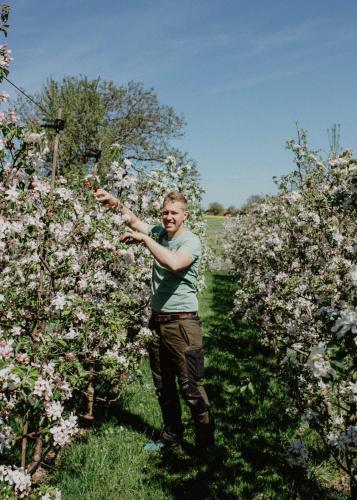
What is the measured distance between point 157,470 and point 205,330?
7.20 meters

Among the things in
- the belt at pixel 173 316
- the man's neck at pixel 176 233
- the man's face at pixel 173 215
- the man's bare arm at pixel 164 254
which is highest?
the man's face at pixel 173 215

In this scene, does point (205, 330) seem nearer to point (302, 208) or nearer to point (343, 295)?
point (302, 208)

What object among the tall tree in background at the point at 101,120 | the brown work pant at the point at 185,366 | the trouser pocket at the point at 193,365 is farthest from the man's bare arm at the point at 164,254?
the tall tree in background at the point at 101,120

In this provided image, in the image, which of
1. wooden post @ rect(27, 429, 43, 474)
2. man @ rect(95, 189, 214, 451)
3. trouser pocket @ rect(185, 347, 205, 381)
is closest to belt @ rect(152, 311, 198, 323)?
man @ rect(95, 189, 214, 451)

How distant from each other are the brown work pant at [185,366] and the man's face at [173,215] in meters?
0.98

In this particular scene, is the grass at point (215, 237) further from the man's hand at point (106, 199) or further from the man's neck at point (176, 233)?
the man's hand at point (106, 199)

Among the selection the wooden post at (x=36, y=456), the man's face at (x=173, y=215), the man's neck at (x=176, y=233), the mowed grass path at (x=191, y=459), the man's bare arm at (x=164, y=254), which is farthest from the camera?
the man's neck at (x=176, y=233)

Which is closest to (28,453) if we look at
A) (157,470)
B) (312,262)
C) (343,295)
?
(157,470)

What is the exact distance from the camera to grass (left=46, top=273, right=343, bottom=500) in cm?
407

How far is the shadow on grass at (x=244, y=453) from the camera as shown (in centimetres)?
412

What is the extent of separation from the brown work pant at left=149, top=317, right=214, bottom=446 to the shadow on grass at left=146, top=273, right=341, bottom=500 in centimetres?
40

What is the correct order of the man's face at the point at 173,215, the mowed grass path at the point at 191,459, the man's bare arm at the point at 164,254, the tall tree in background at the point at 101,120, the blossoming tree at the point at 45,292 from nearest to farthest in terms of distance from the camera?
the blossoming tree at the point at 45,292, the man's bare arm at the point at 164,254, the mowed grass path at the point at 191,459, the man's face at the point at 173,215, the tall tree in background at the point at 101,120

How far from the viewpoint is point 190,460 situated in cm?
464

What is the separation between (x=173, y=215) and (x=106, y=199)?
2.37 feet
